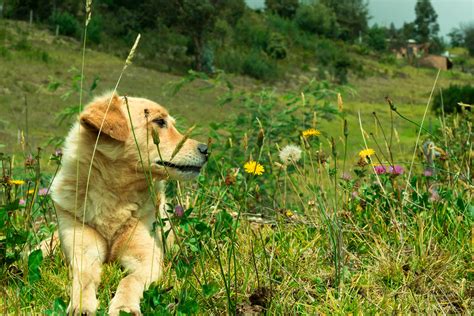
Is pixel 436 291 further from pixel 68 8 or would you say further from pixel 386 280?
pixel 68 8

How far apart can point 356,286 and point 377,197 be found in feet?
3.29

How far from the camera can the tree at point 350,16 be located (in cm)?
9150

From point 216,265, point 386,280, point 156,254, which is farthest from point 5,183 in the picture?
point 386,280

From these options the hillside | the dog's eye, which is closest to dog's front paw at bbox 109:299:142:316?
the dog's eye

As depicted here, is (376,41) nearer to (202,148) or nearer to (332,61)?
(332,61)

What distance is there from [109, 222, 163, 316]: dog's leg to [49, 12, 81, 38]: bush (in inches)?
1392

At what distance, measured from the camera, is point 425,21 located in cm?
11325

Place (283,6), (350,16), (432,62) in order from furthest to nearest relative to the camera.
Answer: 1. (350,16)
2. (283,6)
3. (432,62)

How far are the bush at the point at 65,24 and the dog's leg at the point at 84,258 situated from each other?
116 feet

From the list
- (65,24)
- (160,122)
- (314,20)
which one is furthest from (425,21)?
(160,122)

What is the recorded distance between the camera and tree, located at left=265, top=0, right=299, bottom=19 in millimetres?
82062

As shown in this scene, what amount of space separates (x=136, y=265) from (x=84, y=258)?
0.28 metres

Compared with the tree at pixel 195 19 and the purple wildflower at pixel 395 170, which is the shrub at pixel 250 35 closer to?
the tree at pixel 195 19

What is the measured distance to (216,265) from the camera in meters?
3.17
